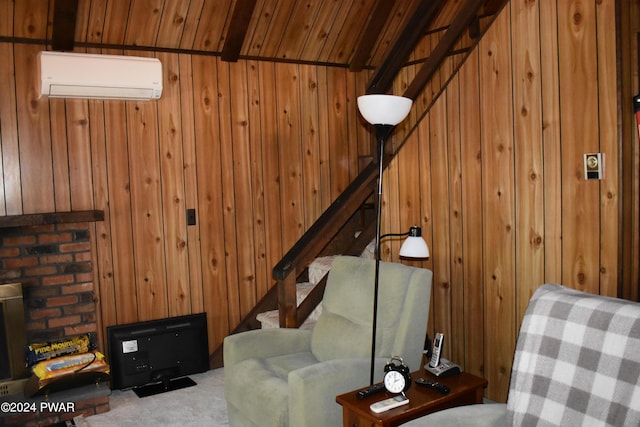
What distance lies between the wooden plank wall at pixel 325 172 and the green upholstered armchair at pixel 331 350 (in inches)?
25.1

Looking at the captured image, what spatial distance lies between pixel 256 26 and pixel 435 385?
290 cm

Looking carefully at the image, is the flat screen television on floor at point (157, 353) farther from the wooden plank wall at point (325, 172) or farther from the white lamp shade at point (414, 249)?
the white lamp shade at point (414, 249)

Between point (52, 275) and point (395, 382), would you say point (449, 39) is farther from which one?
point (52, 275)

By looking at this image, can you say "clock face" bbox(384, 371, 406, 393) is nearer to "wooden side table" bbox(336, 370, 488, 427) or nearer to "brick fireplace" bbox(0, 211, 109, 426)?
"wooden side table" bbox(336, 370, 488, 427)

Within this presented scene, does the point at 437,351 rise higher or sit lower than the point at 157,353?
higher

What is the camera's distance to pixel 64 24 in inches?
136

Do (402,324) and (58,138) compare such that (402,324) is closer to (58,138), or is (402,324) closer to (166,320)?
(166,320)

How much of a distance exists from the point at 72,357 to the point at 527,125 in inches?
117

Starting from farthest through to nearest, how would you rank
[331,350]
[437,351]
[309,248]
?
[309,248] < [331,350] < [437,351]

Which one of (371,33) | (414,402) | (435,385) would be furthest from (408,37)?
(414,402)

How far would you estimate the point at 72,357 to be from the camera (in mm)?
3545

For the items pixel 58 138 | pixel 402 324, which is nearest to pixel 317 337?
pixel 402 324

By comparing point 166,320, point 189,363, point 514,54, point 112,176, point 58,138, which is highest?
point 514,54

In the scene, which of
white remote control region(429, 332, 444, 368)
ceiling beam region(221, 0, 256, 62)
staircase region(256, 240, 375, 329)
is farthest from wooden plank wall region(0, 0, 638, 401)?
white remote control region(429, 332, 444, 368)
